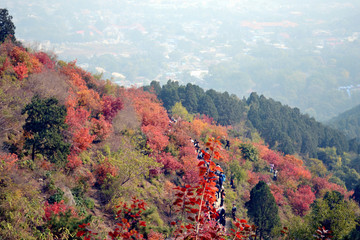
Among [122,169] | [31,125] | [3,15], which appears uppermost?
[3,15]

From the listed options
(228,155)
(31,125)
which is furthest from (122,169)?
(228,155)

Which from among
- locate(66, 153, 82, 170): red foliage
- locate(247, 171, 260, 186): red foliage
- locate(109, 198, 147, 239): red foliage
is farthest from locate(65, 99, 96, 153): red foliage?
locate(247, 171, 260, 186): red foliage

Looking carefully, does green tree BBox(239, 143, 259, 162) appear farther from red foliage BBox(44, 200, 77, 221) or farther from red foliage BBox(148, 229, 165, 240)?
red foliage BBox(44, 200, 77, 221)

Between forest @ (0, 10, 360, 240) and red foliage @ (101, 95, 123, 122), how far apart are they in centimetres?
10

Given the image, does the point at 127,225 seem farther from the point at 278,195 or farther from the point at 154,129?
the point at 278,195

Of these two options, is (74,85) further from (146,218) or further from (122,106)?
(146,218)

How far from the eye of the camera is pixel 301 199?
2833cm

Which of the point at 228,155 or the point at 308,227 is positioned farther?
the point at 228,155

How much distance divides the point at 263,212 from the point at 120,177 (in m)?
11.8

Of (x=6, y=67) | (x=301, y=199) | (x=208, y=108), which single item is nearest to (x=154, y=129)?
(x=6, y=67)

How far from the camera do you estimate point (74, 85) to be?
86.7 feet

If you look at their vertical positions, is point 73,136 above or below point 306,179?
above

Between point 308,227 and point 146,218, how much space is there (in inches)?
336

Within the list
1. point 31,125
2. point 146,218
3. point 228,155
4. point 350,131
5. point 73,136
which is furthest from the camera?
point 350,131
